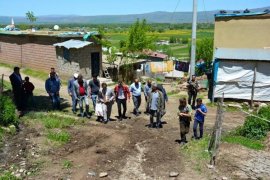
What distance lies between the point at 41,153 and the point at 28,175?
53.6 inches

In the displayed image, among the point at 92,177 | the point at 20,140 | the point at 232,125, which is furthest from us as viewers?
the point at 232,125

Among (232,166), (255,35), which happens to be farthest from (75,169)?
(255,35)

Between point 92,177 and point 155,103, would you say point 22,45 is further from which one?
point 92,177

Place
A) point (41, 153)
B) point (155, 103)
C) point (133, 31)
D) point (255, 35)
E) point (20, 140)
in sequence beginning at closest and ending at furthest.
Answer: point (41, 153) < point (20, 140) < point (155, 103) < point (255, 35) < point (133, 31)

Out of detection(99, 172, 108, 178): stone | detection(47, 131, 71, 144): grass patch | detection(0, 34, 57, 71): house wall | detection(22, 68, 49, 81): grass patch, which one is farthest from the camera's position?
detection(0, 34, 57, 71): house wall

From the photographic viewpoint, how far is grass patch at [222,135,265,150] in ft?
34.7

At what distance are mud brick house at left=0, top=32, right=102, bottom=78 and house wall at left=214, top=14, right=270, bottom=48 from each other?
318 inches

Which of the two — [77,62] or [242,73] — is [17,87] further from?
[242,73]

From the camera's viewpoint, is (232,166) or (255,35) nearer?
(232,166)

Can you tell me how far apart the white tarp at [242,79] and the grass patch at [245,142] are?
5928 millimetres

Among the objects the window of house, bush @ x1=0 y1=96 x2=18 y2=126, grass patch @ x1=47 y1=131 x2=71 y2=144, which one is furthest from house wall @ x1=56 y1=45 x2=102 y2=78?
grass patch @ x1=47 y1=131 x2=71 y2=144

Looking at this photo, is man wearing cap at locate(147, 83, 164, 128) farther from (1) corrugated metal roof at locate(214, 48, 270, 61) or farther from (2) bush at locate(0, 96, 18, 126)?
(1) corrugated metal roof at locate(214, 48, 270, 61)

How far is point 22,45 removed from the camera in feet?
88.0

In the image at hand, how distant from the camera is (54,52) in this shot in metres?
24.2
